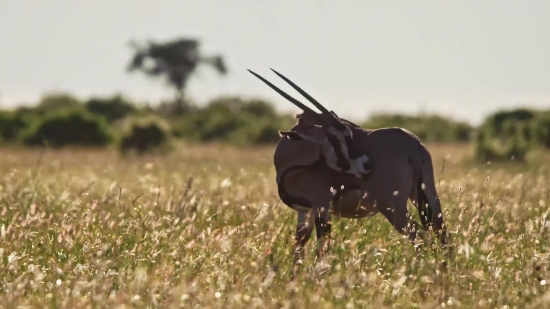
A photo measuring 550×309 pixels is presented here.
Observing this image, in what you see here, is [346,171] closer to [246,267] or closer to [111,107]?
[246,267]

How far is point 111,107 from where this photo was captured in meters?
52.4

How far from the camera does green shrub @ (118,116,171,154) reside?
27359 mm

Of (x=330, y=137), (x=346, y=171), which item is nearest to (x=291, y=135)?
(x=330, y=137)

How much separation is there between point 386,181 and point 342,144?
47cm

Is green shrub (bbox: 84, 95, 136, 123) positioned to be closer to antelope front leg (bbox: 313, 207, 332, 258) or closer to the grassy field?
the grassy field

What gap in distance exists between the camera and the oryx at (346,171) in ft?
20.3

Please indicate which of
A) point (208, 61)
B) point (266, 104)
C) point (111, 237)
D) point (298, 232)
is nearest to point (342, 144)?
point (298, 232)

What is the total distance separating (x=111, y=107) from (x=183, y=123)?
11.3 meters

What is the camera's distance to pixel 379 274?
5.37 meters

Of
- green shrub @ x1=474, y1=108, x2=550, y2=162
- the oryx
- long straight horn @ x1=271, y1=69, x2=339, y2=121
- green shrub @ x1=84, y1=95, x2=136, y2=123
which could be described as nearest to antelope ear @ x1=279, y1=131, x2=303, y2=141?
the oryx

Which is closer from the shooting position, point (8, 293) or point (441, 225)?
point (8, 293)

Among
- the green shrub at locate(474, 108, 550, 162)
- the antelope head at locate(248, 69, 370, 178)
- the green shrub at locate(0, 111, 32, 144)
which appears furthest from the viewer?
the green shrub at locate(0, 111, 32, 144)

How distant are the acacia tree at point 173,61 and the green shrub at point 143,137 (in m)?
33.2

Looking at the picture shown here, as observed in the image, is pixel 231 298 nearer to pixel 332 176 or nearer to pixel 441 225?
pixel 332 176
